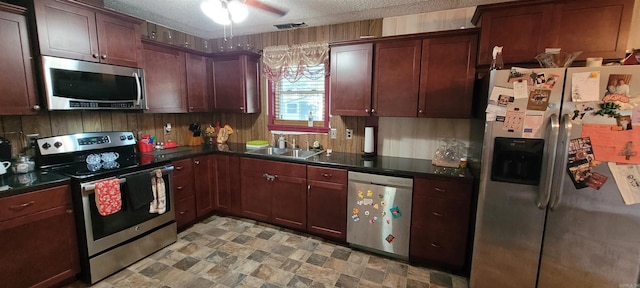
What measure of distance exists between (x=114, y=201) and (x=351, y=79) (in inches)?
93.3

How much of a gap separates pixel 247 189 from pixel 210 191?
0.51 meters

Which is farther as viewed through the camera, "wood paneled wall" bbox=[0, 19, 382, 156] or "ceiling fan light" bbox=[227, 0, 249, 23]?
"wood paneled wall" bbox=[0, 19, 382, 156]

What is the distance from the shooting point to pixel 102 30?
2.38m

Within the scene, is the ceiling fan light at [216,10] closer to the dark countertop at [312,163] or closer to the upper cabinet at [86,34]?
the upper cabinet at [86,34]

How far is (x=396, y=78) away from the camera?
8.58ft

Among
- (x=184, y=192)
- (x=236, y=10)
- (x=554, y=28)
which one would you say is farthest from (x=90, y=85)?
(x=554, y=28)

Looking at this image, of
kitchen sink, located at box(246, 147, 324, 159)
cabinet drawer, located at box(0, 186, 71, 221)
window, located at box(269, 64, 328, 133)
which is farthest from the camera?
window, located at box(269, 64, 328, 133)

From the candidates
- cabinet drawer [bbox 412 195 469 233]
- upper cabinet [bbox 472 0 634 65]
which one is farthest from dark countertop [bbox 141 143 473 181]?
upper cabinet [bbox 472 0 634 65]

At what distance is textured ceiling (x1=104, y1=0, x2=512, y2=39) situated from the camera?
257cm

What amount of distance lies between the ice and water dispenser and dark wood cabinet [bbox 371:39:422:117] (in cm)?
88

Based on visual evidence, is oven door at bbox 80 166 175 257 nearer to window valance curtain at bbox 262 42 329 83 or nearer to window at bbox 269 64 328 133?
window at bbox 269 64 328 133

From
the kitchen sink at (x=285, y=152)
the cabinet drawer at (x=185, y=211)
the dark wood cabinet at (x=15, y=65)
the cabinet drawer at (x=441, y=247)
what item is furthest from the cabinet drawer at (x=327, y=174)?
the dark wood cabinet at (x=15, y=65)

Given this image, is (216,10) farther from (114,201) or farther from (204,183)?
(204,183)

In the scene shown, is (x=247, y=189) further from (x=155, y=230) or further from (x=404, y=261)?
(x=404, y=261)
